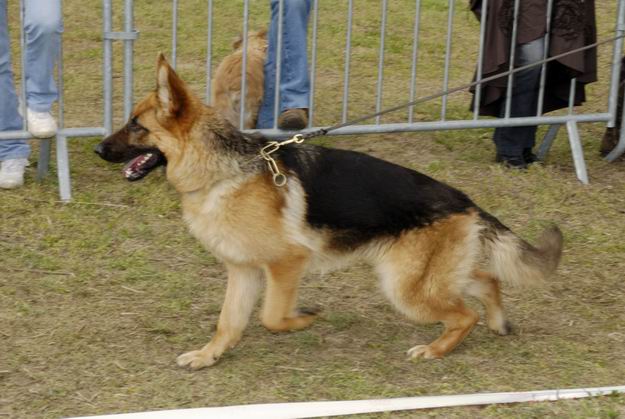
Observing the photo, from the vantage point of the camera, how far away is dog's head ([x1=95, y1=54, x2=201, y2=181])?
14.8 ft

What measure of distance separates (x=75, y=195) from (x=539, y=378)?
3272 mm

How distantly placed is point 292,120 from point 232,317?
2.39 meters

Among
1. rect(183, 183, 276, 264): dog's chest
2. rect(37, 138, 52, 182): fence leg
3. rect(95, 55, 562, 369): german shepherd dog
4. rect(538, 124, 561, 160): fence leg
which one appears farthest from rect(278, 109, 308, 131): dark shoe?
rect(183, 183, 276, 264): dog's chest

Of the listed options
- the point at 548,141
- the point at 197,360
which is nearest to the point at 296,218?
the point at 197,360

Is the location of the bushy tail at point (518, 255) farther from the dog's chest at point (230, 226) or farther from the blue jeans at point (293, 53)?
the blue jeans at point (293, 53)

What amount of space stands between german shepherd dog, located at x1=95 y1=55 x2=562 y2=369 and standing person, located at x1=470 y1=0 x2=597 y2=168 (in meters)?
2.49

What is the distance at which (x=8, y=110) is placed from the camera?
664 cm

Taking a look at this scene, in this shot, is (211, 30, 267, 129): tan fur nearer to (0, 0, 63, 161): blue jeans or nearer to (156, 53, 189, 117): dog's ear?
(0, 0, 63, 161): blue jeans

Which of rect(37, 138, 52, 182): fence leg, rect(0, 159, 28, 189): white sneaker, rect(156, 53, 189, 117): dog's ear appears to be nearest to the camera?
rect(156, 53, 189, 117): dog's ear

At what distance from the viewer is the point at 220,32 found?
10305 mm

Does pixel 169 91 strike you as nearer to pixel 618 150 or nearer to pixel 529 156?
pixel 529 156

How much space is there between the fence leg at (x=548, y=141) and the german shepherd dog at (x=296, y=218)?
2.85 metres

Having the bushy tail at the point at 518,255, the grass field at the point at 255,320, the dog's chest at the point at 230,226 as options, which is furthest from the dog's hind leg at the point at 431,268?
the dog's chest at the point at 230,226

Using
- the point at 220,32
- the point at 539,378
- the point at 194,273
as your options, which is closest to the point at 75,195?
the point at 194,273
